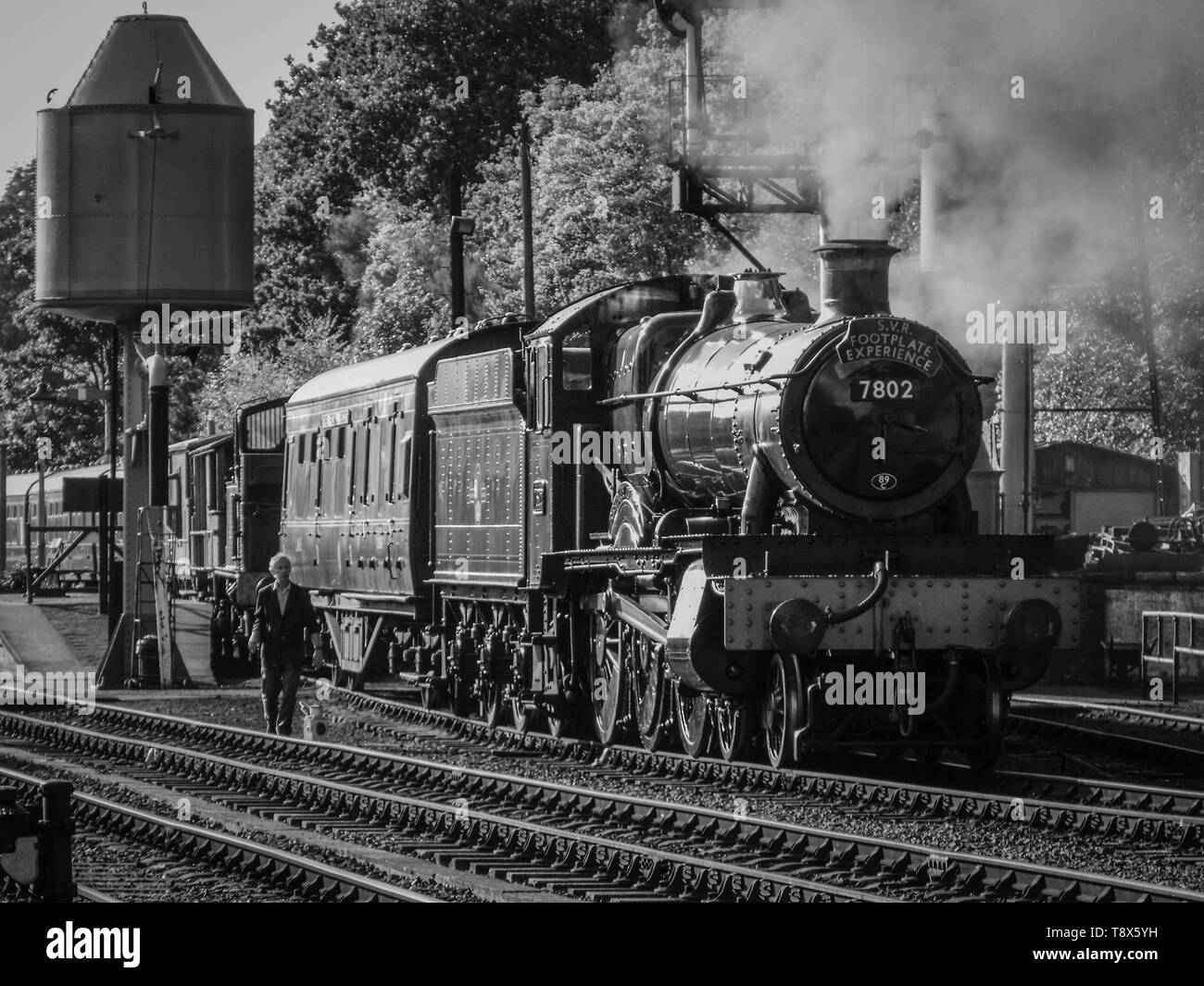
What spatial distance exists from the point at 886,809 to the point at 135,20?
1813cm

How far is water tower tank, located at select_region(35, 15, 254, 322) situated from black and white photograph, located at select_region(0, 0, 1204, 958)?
0.17 feet

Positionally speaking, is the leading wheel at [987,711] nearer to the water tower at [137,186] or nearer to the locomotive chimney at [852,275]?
the locomotive chimney at [852,275]

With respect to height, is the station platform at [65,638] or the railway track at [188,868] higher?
the station platform at [65,638]

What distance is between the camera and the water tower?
26172mm

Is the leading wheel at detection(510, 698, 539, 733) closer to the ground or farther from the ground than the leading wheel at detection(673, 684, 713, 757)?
closer to the ground

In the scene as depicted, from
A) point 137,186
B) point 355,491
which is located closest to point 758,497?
point 355,491

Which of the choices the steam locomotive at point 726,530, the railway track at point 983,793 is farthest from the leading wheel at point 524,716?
the railway track at point 983,793

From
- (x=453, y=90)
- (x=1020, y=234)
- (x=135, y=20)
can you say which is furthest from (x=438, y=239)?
(x=1020, y=234)

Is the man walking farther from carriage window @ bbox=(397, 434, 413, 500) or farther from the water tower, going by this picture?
the water tower

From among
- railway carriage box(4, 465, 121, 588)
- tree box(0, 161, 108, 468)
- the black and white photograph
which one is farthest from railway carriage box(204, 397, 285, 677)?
tree box(0, 161, 108, 468)

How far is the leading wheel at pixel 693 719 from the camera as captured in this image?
15.0 meters

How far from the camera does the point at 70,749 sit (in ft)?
60.2

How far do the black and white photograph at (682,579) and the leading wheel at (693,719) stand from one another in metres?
0.04
